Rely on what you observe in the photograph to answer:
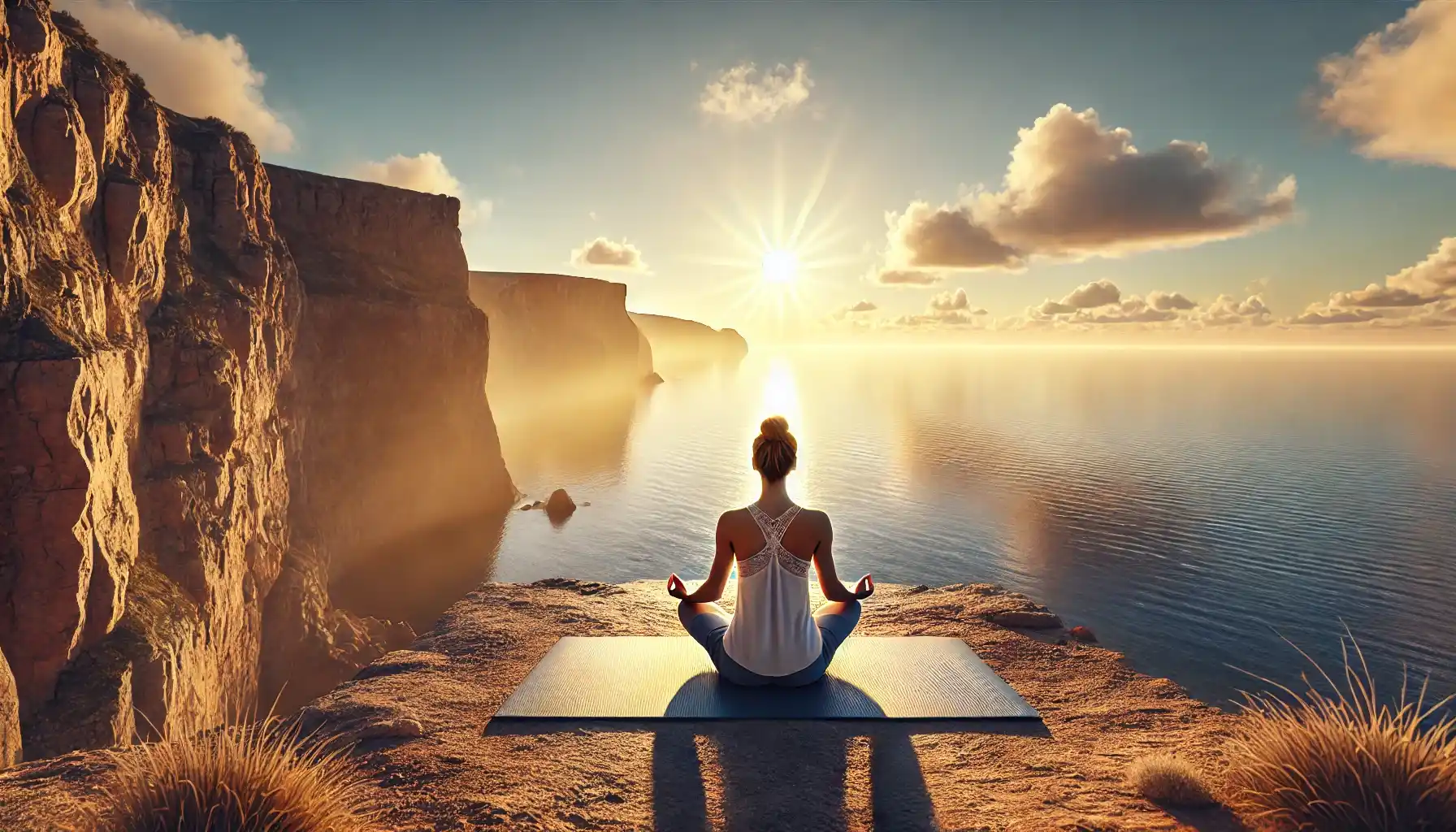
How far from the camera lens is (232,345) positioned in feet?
62.4

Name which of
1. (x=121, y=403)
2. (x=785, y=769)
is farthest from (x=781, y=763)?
(x=121, y=403)

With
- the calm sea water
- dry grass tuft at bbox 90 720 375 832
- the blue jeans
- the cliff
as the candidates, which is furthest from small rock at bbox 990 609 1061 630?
the cliff

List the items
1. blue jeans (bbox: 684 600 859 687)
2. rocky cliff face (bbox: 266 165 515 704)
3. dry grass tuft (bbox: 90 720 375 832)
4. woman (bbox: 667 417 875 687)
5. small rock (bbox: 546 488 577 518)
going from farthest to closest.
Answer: small rock (bbox: 546 488 577 518)
rocky cliff face (bbox: 266 165 515 704)
blue jeans (bbox: 684 600 859 687)
woman (bbox: 667 417 875 687)
dry grass tuft (bbox: 90 720 375 832)

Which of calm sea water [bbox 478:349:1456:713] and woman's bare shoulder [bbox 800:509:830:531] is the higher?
woman's bare shoulder [bbox 800:509:830:531]

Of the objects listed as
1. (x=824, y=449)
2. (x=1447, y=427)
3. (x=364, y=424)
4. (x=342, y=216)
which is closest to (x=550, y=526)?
(x=364, y=424)

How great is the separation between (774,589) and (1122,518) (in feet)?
137

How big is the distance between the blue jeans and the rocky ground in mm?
514

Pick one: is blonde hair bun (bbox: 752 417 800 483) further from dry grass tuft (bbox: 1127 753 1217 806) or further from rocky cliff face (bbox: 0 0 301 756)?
rocky cliff face (bbox: 0 0 301 756)

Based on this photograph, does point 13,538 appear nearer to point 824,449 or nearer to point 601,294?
point 824,449

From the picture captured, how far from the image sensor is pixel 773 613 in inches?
223

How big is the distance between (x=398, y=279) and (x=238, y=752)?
135 feet

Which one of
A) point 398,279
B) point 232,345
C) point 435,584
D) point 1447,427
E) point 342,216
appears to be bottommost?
point 435,584

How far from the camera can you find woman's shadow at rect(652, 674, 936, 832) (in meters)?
4.50

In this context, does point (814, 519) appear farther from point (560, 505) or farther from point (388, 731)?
point (560, 505)
